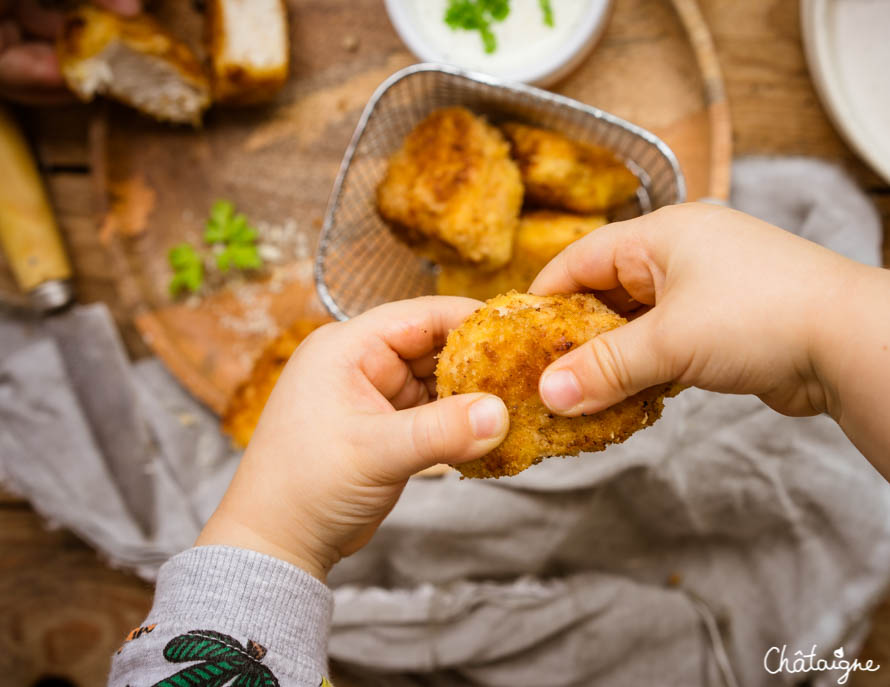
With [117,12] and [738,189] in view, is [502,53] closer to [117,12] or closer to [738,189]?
[738,189]

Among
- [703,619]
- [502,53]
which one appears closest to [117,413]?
[502,53]

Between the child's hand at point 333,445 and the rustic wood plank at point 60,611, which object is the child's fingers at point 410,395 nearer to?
the child's hand at point 333,445

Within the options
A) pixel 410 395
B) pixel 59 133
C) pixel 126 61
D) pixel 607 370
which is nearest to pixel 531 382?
pixel 607 370

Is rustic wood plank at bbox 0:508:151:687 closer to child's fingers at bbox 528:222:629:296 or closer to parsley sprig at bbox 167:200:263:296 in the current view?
parsley sprig at bbox 167:200:263:296

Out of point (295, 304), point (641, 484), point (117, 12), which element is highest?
point (117, 12)

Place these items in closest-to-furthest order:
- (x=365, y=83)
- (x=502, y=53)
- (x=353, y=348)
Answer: (x=353, y=348) → (x=502, y=53) → (x=365, y=83)

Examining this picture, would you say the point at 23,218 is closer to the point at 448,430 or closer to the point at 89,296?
the point at 89,296
